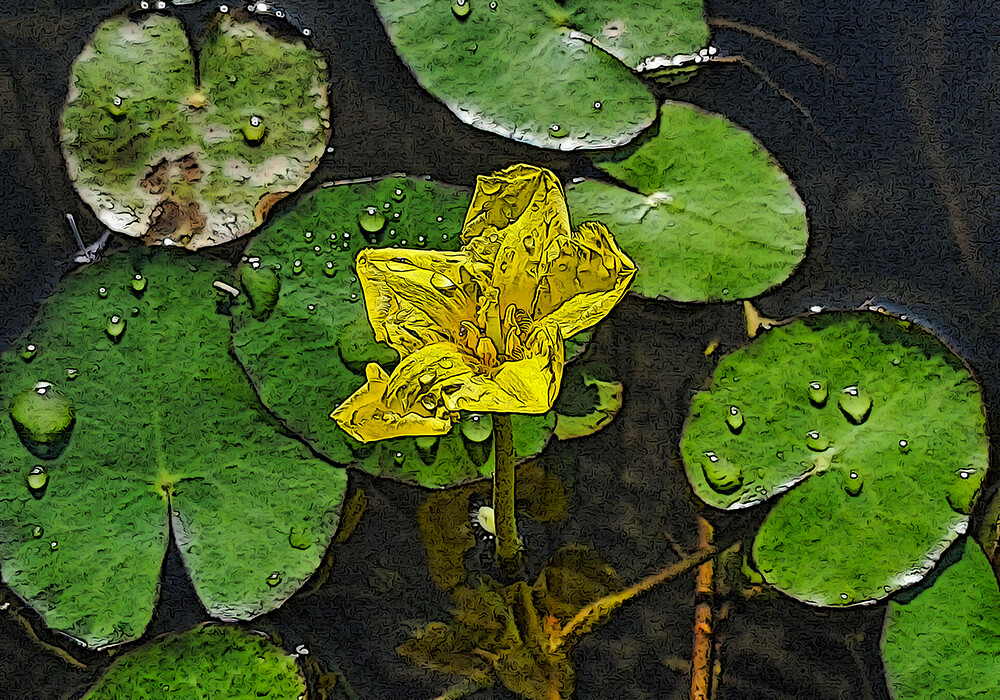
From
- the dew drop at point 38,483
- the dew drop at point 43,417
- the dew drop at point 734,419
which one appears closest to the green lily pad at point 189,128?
the dew drop at point 43,417

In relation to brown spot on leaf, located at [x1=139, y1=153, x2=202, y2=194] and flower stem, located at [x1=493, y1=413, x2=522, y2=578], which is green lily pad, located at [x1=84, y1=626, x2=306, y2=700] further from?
brown spot on leaf, located at [x1=139, y1=153, x2=202, y2=194]

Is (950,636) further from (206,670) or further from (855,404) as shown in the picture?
(206,670)

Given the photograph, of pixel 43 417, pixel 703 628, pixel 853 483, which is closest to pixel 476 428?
pixel 703 628

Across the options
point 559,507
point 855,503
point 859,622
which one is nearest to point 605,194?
point 559,507

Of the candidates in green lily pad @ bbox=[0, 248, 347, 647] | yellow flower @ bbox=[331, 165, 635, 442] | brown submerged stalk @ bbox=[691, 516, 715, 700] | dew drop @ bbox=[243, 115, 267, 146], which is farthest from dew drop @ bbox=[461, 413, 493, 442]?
dew drop @ bbox=[243, 115, 267, 146]

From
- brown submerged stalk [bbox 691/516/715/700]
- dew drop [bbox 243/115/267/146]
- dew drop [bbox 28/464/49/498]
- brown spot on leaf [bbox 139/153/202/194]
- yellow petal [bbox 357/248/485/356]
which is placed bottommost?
brown submerged stalk [bbox 691/516/715/700]

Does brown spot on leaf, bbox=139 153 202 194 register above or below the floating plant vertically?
above
